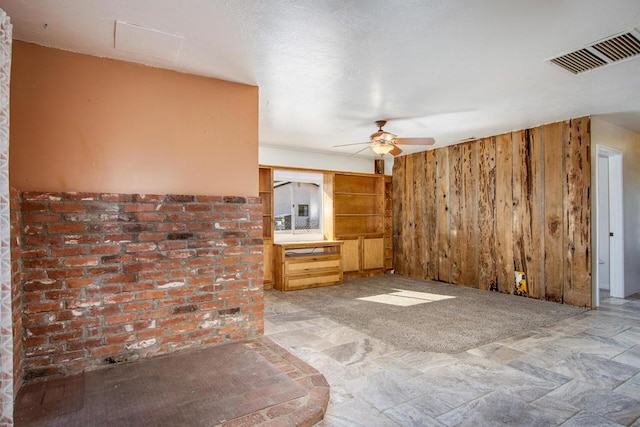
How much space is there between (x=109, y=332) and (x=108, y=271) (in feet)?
1.52

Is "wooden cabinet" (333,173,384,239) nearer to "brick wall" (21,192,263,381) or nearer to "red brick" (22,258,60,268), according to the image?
"brick wall" (21,192,263,381)

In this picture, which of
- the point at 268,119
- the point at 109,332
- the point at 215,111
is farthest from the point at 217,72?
the point at 109,332

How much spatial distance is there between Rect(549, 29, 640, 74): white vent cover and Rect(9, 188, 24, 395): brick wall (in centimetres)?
418

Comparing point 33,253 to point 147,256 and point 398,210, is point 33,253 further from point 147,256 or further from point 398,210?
point 398,210

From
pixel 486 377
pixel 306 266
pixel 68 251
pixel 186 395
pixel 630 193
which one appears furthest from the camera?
pixel 306 266

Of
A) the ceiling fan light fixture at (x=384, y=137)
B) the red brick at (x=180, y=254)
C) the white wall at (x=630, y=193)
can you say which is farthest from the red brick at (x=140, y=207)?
the white wall at (x=630, y=193)

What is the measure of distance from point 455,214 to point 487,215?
1.98 feet

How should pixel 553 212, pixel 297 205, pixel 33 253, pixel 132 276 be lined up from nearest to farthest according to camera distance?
pixel 33 253
pixel 132 276
pixel 553 212
pixel 297 205

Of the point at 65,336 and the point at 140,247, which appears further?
the point at 140,247

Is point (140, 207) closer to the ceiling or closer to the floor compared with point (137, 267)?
closer to the ceiling

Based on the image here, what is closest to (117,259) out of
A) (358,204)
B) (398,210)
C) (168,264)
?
(168,264)

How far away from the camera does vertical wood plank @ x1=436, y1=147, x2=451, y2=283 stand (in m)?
6.36

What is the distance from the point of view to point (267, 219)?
617 centimetres

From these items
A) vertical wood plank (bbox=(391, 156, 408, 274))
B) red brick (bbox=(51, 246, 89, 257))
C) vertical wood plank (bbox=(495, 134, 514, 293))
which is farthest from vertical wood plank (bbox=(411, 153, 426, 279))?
red brick (bbox=(51, 246, 89, 257))
